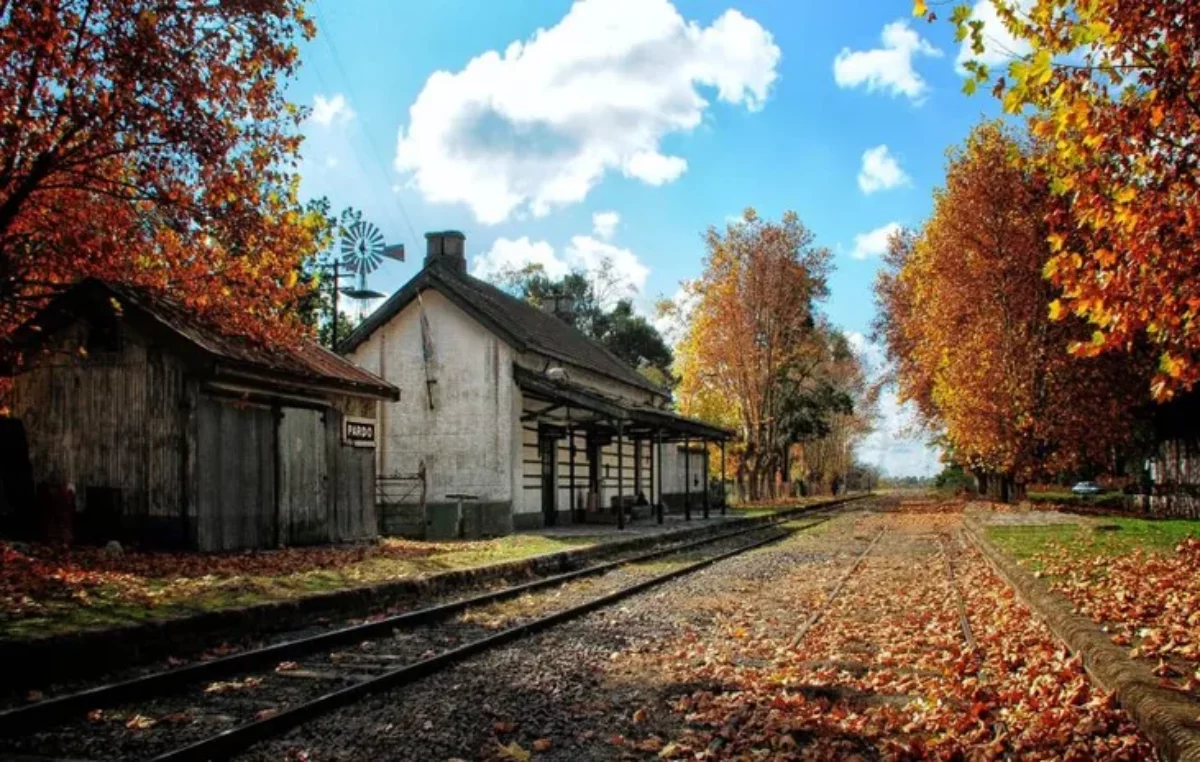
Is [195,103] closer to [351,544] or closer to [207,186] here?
[207,186]

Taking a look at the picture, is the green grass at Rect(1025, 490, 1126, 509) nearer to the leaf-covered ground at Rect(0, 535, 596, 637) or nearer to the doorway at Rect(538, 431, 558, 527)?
the doorway at Rect(538, 431, 558, 527)

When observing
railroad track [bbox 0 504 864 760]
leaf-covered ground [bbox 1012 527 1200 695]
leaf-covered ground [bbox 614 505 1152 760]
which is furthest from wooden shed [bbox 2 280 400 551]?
leaf-covered ground [bbox 1012 527 1200 695]

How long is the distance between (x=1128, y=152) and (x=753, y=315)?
37474 mm

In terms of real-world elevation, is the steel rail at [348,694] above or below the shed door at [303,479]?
below

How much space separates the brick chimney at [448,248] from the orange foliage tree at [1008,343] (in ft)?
53.2

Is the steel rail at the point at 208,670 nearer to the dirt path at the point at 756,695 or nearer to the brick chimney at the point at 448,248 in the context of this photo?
Result: the dirt path at the point at 756,695

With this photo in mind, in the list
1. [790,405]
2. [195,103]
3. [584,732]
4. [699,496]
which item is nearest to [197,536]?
[195,103]

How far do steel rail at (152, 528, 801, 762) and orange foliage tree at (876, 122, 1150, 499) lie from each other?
2222cm

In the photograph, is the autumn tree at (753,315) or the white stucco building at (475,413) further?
the autumn tree at (753,315)

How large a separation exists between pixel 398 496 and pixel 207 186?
519 inches

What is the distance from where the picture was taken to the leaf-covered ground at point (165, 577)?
28.9 ft

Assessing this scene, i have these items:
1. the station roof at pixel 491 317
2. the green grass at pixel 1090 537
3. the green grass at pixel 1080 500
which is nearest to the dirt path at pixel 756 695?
the green grass at pixel 1090 537

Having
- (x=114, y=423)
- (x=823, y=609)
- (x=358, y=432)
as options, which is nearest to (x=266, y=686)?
(x=823, y=609)

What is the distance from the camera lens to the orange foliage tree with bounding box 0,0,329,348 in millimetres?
11414
